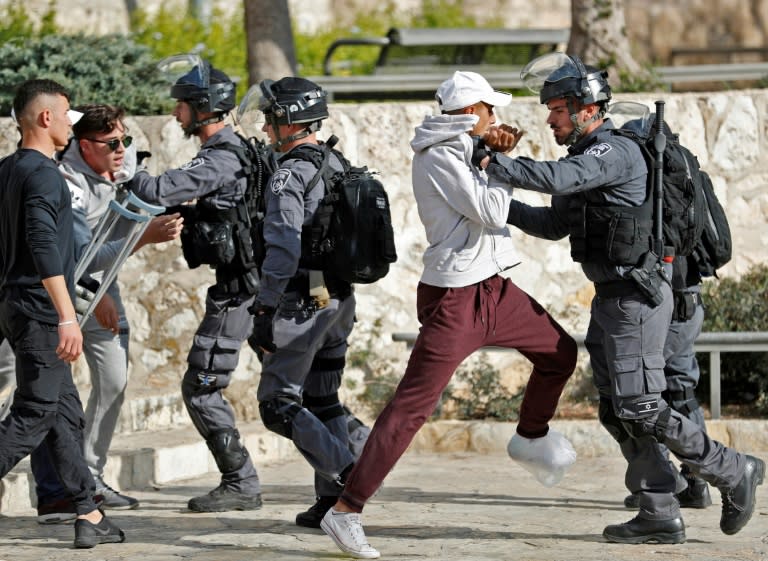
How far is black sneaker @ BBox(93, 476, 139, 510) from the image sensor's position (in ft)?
23.6

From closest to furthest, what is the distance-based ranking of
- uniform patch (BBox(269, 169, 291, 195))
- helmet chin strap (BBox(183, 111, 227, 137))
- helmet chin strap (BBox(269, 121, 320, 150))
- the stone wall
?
1. uniform patch (BBox(269, 169, 291, 195))
2. helmet chin strap (BBox(269, 121, 320, 150))
3. helmet chin strap (BBox(183, 111, 227, 137))
4. the stone wall

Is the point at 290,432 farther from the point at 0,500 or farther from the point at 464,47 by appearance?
the point at 464,47

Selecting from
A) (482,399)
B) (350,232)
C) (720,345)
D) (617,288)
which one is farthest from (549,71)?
(482,399)

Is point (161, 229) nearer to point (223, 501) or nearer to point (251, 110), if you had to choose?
point (251, 110)

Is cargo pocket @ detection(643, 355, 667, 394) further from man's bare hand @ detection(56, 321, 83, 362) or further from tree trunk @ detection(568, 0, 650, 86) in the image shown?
tree trunk @ detection(568, 0, 650, 86)

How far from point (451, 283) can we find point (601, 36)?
22.0 ft

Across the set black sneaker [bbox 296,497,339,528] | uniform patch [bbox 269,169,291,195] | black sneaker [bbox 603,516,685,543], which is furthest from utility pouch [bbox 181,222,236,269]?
black sneaker [bbox 603,516,685,543]

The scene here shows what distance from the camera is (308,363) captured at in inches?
253

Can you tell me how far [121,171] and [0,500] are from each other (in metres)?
1.71

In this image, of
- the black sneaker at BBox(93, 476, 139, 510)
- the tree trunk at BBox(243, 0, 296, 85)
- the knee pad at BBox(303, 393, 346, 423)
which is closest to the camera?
the knee pad at BBox(303, 393, 346, 423)

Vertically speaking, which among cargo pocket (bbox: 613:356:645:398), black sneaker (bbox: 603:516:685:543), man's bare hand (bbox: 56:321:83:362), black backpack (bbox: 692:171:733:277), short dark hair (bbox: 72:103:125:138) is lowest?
black sneaker (bbox: 603:516:685:543)

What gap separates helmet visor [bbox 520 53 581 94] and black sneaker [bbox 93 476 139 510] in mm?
2893

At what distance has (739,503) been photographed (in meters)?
6.05

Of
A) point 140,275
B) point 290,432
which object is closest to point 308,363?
point 290,432
